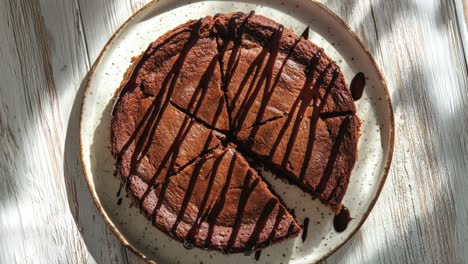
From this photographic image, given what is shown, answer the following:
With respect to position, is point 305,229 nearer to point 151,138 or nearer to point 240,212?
point 240,212

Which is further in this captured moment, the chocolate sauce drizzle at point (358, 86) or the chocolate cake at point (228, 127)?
the chocolate sauce drizzle at point (358, 86)

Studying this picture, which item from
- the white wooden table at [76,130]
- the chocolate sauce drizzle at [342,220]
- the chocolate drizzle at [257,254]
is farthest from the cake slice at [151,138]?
the chocolate sauce drizzle at [342,220]

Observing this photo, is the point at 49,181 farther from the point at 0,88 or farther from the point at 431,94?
the point at 431,94

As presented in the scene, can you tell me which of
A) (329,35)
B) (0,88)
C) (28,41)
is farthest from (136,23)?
(329,35)

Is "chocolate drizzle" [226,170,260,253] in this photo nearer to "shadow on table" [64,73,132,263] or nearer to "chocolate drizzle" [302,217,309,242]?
"chocolate drizzle" [302,217,309,242]

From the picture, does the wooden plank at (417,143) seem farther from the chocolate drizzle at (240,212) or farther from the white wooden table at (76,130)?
the chocolate drizzle at (240,212)

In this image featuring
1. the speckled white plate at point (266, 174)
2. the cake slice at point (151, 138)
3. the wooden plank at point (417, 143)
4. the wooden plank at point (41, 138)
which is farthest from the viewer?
the wooden plank at point (417, 143)
